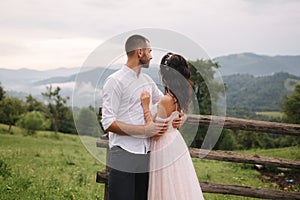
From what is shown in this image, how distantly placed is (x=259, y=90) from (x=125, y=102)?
62.7 meters

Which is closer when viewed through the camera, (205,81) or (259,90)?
(205,81)

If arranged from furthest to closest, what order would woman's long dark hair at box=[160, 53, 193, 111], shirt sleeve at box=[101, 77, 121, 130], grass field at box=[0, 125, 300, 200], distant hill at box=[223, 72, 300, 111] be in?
1. distant hill at box=[223, 72, 300, 111]
2. grass field at box=[0, 125, 300, 200]
3. woman's long dark hair at box=[160, 53, 193, 111]
4. shirt sleeve at box=[101, 77, 121, 130]

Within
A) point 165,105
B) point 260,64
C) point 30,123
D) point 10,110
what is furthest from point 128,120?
point 260,64

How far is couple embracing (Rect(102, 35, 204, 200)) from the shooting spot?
2.86 m

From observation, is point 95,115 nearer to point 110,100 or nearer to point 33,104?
point 110,100

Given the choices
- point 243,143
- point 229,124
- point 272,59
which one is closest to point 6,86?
point 243,143

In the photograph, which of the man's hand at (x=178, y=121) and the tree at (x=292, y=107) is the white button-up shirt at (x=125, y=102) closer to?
the man's hand at (x=178, y=121)

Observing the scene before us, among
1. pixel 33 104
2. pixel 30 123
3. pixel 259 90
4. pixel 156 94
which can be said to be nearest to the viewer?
pixel 156 94

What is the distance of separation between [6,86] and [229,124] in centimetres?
3100

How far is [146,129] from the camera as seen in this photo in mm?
2926

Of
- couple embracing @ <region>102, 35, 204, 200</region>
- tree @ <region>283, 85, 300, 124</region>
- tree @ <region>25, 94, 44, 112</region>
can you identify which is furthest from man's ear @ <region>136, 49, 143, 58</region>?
tree @ <region>25, 94, 44, 112</region>

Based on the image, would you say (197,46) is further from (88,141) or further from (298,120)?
→ (298,120)

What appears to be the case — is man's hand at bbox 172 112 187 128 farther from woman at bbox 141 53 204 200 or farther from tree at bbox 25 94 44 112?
tree at bbox 25 94 44 112

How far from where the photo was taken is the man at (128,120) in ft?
9.25
